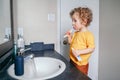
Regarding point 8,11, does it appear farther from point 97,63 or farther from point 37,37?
point 97,63

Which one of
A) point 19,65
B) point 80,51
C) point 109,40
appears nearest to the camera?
point 19,65

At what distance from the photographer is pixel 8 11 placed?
70.4 inches

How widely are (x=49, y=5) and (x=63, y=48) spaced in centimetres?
Answer: 67

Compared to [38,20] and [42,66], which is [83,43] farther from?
[38,20]

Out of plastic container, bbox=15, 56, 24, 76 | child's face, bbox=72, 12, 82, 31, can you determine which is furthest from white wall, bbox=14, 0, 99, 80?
plastic container, bbox=15, 56, 24, 76

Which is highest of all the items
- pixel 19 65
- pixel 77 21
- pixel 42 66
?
pixel 77 21

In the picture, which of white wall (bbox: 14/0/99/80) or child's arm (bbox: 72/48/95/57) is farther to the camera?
white wall (bbox: 14/0/99/80)

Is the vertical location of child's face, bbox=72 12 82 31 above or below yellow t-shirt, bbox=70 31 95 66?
above

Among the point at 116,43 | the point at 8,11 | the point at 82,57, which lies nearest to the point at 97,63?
the point at 116,43

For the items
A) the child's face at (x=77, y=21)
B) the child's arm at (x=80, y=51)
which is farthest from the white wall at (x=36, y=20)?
the child's arm at (x=80, y=51)

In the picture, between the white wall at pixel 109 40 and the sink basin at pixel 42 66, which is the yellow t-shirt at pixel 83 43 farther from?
the white wall at pixel 109 40

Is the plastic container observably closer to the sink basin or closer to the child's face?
the sink basin

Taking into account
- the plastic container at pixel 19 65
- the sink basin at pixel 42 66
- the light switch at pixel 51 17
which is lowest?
the sink basin at pixel 42 66

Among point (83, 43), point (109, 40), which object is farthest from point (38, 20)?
point (109, 40)
